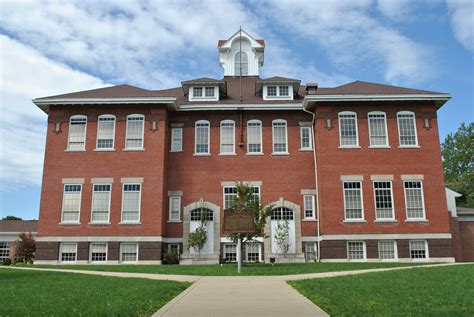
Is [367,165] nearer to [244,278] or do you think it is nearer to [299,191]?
[299,191]

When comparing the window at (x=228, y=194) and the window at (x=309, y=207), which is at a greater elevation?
the window at (x=228, y=194)

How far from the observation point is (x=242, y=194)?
22.0 meters

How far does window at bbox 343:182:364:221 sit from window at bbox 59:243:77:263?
16.5 m

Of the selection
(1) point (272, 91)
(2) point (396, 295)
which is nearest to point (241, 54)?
(1) point (272, 91)

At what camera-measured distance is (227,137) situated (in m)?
28.9

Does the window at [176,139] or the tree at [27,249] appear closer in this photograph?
the window at [176,139]

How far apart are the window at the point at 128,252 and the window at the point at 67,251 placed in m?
2.82

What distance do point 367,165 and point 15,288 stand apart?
20.5m

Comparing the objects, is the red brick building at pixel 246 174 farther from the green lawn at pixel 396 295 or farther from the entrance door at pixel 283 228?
the green lawn at pixel 396 295

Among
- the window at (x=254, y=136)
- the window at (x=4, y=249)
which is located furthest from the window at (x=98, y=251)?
the window at (x=4, y=249)

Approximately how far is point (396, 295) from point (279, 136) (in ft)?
62.1

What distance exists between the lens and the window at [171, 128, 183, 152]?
94.5 feet

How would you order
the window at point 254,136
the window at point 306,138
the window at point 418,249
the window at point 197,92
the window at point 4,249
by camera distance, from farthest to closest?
the window at point 4,249
the window at point 197,92
the window at point 254,136
the window at point 306,138
the window at point 418,249

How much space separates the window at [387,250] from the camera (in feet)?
84.8
